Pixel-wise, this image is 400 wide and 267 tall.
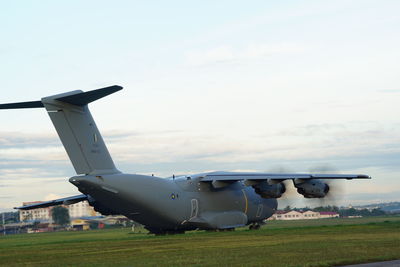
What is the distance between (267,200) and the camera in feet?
150

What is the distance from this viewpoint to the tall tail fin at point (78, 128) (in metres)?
28.9

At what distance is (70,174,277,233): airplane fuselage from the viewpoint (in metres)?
32.2

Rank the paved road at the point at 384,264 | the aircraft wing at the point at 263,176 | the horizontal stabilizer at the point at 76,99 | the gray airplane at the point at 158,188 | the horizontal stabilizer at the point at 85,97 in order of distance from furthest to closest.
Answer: the aircraft wing at the point at 263,176 → the gray airplane at the point at 158,188 → the horizontal stabilizer at the point at 76,99 → the horizontal stabilizer at the point at 85,97 → the paved road at the point at 384,264

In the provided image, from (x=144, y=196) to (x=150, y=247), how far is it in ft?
25.9

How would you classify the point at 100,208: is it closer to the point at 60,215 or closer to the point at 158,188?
the point at 158,188

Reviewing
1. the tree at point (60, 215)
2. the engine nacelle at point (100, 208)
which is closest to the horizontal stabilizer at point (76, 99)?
the engine nacelle at point (100, 208)

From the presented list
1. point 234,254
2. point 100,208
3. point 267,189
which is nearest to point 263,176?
point 267,189

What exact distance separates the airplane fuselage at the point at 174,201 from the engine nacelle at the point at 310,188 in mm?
4617

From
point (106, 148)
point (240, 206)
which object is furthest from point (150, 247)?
point (240, 206)

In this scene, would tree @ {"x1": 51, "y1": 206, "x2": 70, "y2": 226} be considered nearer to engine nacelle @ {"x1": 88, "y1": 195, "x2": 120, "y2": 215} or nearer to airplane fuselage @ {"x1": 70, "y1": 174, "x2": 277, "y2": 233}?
airplane fuselage @ {"x1": 70, "y1": 174, "x2": 277, "y2": 233}

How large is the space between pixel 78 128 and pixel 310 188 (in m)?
16.4

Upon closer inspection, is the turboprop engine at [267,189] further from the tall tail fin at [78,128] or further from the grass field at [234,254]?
the grass field at [234,254]

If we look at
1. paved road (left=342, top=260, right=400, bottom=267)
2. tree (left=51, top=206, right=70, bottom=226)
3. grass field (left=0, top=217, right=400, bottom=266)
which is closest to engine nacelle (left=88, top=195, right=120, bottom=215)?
grass field (left=0, top=217, right=400, bottom=266)

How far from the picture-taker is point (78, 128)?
29.9 m
